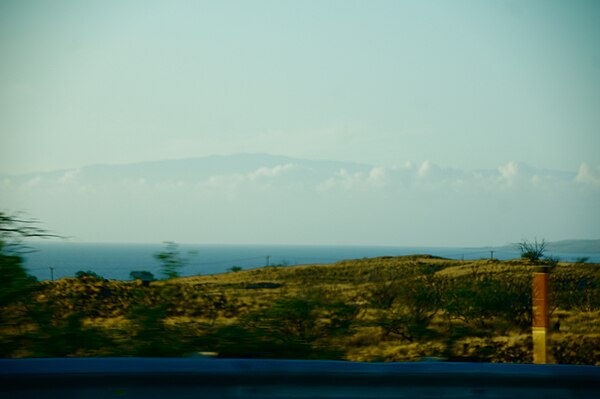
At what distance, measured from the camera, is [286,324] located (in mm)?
7820

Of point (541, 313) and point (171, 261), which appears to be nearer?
point (541, 313)

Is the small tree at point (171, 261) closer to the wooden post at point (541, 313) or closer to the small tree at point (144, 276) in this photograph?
the small tree at point (144, 276)

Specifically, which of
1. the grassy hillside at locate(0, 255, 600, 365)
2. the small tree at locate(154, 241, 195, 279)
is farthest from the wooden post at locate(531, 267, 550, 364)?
the small tree at locate(154, 241, 195, 279)

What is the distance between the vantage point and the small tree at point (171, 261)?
764cm

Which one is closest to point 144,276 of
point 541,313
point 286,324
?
point 286,324

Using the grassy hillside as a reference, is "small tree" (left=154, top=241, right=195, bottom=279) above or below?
above

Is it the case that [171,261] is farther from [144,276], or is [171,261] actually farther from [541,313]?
[541,313]

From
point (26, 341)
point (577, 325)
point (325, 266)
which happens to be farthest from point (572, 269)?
point (325, 266)

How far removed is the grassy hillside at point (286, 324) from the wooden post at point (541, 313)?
2.61 feet

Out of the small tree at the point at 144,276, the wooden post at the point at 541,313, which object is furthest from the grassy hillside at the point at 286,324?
the wooden post at the point at 541,313

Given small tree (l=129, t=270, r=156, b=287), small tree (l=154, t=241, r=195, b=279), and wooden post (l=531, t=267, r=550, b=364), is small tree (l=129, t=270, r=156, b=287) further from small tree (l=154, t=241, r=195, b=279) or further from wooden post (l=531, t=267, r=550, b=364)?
wooden post (l=531, t=267, r=550, b=364)

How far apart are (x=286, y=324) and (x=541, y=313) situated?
8.81 ft

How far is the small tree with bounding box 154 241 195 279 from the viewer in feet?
25.1

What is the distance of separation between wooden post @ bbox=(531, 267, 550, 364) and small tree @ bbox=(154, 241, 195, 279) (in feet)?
11.8
